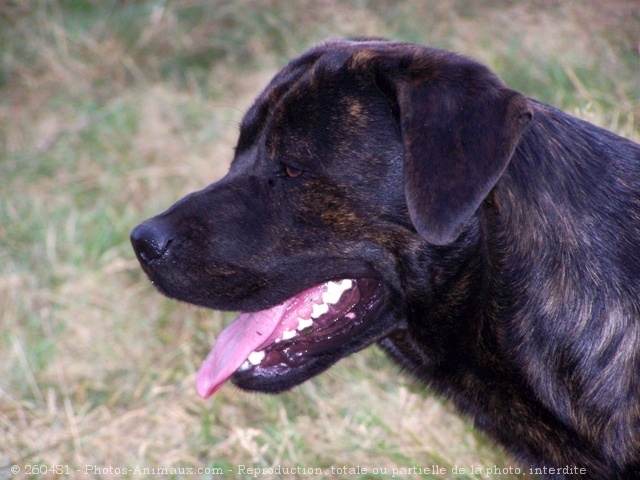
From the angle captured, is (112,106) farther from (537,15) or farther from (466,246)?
(466,246)

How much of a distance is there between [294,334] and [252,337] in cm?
17

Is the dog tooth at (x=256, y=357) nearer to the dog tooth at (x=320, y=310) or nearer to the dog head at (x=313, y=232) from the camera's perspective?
the dog head at (x=313, y=232)

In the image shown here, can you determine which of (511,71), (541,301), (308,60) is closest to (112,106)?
(511,71)

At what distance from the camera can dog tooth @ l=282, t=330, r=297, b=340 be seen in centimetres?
277

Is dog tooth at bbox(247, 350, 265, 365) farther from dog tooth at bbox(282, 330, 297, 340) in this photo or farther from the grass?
the grass

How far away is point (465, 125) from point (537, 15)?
3766 millimetres

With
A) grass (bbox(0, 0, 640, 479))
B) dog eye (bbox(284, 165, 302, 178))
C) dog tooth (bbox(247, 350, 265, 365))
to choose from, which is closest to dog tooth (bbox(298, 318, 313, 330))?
dog tooth (bbox(247, 350, 265, 365))

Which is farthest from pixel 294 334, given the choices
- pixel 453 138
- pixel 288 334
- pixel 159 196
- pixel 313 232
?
pixel 159 196

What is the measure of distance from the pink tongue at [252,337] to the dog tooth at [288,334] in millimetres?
14

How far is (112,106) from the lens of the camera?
23.2 feet

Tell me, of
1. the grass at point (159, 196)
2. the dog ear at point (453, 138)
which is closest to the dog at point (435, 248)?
the dog ear at point (453, 138)

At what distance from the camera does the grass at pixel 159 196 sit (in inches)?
140

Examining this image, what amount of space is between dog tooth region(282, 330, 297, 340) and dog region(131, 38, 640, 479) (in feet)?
0.06

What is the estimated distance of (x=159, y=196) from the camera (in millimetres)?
5723
